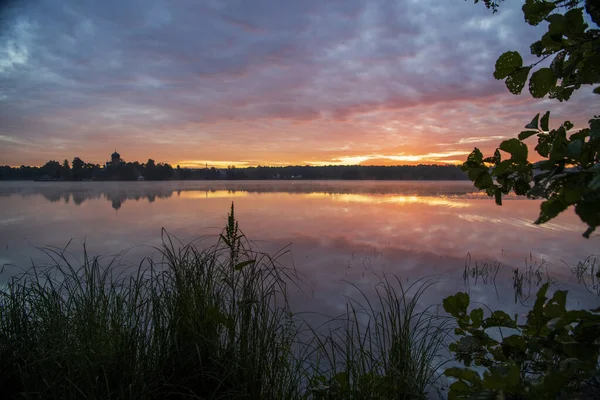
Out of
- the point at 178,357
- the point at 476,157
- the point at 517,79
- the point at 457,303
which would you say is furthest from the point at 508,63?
the point at 178,357

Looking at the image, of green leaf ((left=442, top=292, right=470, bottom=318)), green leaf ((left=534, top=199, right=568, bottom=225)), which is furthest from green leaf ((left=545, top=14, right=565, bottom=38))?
green leaf ((left=442, top=292, right=470, bottom=318))

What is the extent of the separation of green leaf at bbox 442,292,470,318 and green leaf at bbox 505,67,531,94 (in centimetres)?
68

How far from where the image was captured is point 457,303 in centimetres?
117

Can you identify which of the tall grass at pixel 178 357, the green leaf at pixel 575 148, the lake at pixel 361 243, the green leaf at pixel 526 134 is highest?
the green leaf at pixel 526 134

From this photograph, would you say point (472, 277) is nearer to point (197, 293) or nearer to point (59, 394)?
point (197, 293)

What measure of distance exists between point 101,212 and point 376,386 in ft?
60.9

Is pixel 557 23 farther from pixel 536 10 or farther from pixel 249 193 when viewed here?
pixel 249 193

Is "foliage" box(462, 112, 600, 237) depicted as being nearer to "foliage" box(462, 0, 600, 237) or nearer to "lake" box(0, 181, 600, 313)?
"foliage" box(462, 0, 600, 237)

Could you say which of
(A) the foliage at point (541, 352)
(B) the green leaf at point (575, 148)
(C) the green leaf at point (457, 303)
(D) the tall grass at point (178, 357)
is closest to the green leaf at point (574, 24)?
(B) the green leaf at point (575, 148)

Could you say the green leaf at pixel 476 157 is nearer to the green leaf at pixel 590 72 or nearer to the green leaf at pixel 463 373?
the green leaf at pixel 590 72

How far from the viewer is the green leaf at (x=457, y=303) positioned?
1.15m

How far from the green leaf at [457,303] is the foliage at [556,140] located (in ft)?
1.21

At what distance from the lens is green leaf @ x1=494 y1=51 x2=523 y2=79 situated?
0.96 m

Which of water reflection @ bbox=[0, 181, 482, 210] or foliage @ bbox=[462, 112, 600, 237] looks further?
water reflection @ bbox=[0, 181, 482, 210]
